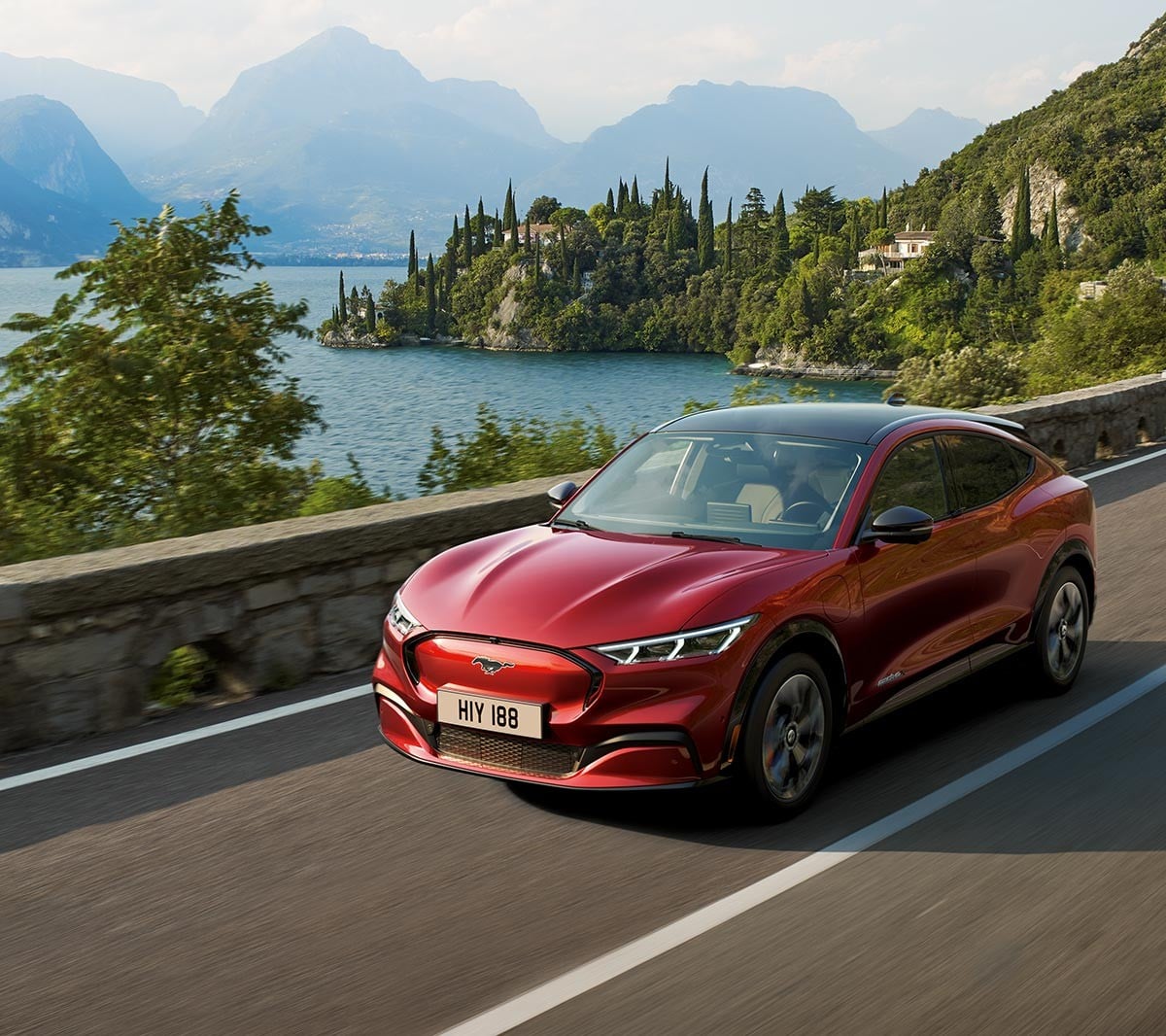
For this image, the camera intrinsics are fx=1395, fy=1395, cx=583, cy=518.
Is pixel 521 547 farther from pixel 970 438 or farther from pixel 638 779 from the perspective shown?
pixel 970 438

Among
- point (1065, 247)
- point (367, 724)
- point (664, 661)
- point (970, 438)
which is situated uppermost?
point (1065, 247)

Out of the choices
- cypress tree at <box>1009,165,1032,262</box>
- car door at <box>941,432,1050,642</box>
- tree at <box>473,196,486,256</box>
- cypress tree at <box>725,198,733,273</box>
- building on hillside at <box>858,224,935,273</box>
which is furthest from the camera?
tree at <box>473,196,486,256</box>

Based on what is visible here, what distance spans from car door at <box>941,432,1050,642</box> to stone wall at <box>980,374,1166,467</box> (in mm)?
7374

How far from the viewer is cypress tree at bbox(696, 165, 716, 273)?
18662 cm

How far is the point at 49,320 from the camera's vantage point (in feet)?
55.9

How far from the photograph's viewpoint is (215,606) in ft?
22.9

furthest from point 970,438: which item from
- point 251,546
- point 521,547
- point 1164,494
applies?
point 1164,494

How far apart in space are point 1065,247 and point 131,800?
542 ft

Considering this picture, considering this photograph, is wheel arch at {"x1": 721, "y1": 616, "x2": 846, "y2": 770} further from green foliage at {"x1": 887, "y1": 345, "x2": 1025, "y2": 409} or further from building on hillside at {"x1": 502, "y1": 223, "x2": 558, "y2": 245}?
building on hillside at {"x1": 502, "y1": 223, "x2": 558, "y2": 245}

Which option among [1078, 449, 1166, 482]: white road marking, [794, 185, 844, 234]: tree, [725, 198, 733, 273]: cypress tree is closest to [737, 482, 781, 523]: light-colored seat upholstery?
[1078, 449, 1166, 482]: white road marking

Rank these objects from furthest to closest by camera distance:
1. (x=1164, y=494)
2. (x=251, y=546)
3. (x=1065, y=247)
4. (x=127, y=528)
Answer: (x=1065, y=247)
(x=1164, y=494)
(x=127, y=528)
(x=251, y=546)

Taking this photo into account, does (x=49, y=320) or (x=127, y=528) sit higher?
(x=49, y=320)

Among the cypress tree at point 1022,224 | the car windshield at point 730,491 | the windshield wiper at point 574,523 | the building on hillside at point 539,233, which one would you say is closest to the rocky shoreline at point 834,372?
the cypress tree at point 1022,224

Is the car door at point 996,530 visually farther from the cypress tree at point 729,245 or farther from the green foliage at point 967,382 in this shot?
the cypress tree at point 729,245
